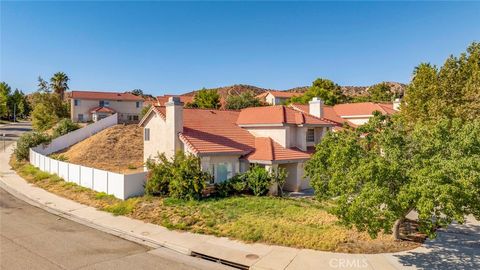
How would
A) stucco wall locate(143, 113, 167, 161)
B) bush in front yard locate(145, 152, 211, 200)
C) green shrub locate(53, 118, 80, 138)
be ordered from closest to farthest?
bush in front yard locate(145, 152, 211, 200)
stucco wall locate(143, 113, 167, 161)
green shrub locate(53, 118, 80, 138)

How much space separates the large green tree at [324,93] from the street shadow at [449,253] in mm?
50093

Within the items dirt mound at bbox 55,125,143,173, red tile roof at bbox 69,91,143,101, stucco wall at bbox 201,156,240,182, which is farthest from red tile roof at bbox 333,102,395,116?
red tile roof at bbox 69,91,143,101

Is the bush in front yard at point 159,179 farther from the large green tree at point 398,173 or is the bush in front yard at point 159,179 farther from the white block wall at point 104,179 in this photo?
the large green tree at point 398,173

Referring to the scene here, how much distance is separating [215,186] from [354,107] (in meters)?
31.5

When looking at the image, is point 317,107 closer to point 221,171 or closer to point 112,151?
point 221,171

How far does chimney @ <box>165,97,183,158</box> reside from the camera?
74.3ft

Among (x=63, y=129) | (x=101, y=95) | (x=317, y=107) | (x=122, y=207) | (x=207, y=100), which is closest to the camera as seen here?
(x=122, y=207)

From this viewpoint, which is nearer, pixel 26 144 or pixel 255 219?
pixel 255 219

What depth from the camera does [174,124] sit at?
22.7 meters

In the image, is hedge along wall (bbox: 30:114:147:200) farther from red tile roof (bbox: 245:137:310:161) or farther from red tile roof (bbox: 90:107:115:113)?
red tile roof (bbox: 90:107:115:113)

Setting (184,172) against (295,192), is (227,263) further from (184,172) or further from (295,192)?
(295,192)

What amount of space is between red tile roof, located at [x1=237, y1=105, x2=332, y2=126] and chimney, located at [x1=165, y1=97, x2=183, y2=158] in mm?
6592

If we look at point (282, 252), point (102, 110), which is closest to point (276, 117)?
point (282, 252)

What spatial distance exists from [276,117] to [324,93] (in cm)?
4230
